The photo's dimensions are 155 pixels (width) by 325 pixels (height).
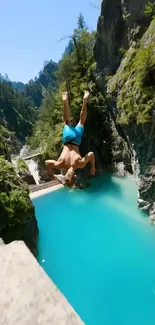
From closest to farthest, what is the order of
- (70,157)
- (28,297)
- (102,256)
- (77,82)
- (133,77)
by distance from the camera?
(28,297) → (70,157) → (102,256) → (133,77) → (77,82)

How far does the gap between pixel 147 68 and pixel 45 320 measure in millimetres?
12469

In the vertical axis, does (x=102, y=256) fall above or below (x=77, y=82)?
below

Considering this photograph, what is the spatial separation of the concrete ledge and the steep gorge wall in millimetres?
11326

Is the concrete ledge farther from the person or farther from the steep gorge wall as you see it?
the steep gorge wall

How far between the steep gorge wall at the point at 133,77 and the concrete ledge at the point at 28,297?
37.2ft

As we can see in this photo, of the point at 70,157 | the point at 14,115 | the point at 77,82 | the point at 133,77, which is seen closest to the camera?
the point at 70,157

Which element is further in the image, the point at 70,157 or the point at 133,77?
the point at 133,77

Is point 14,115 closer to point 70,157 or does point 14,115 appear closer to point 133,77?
point 133,77

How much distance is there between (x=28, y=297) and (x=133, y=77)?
14.0m

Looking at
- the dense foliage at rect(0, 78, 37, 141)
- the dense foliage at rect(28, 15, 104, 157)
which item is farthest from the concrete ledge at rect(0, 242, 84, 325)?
the dense foliage at rect(0, 78, 37, 141)

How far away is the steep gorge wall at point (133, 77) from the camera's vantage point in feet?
40.4

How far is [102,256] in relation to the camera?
10469mm

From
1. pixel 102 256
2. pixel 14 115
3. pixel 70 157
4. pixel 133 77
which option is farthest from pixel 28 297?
pixel 14 115

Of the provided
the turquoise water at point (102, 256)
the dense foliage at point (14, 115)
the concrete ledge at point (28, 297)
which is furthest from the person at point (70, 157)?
the dense foliage at point (14, 115)
